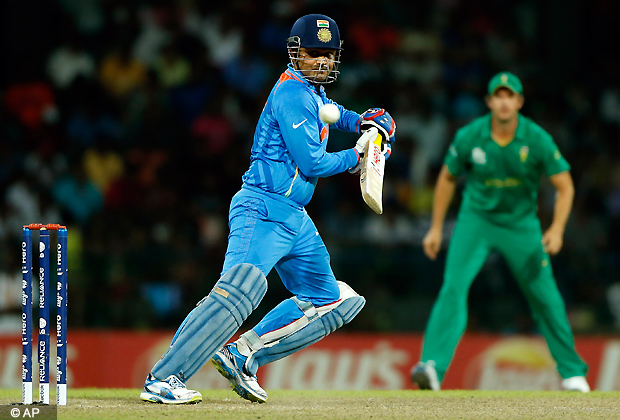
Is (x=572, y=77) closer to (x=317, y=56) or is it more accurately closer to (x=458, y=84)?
(x=458, y=84)

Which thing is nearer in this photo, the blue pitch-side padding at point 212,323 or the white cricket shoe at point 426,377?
the blue pitch-side padding at point 212,323

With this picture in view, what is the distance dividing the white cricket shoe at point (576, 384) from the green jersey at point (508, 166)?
121 cm

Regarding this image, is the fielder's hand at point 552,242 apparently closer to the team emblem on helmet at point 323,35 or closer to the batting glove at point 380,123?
the batting glove at point 380,123

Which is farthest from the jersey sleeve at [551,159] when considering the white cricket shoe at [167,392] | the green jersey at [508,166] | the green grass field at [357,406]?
the white cricket shoe at [167,392]

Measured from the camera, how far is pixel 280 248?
5.04 meters

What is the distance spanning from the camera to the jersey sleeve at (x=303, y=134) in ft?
16.2

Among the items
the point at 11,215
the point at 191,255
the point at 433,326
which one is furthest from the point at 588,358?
the point at 11,215

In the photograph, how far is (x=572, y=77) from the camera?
43.9 ft

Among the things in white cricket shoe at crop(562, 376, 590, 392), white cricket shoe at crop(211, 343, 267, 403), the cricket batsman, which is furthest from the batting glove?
white cricket shoe at crop(562, 376, 590, 392)

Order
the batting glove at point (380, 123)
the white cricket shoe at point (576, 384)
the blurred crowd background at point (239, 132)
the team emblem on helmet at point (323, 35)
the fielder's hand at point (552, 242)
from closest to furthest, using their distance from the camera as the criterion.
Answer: the team emblem on helmet at point (323, 35) → the batting glove at point (380, 123) → the fielder's hand at point (552, 242) → the white cricket shoe at point (576, 384) → the blurred crowd background at point (239, 132)

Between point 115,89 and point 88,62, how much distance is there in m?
0.57

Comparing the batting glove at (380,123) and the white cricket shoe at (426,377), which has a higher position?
the batting glove at (380,123)

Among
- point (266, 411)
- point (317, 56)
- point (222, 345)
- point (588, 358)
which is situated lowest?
point (588, 358)

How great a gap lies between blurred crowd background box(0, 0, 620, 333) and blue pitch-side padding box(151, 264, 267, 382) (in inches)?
169
